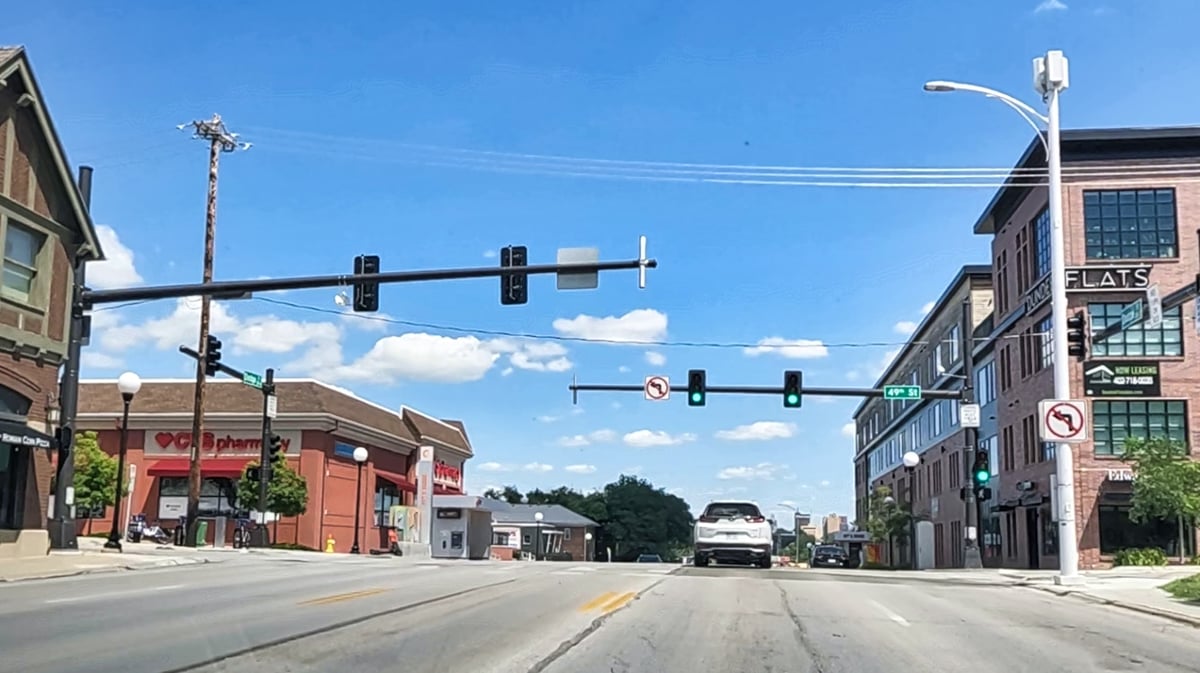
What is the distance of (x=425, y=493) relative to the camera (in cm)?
5834

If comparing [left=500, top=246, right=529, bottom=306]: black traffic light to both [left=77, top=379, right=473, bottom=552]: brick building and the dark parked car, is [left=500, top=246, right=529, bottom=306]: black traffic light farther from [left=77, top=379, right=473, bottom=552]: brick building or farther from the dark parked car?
the dark parked car

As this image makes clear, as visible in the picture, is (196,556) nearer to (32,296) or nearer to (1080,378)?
(32,296)

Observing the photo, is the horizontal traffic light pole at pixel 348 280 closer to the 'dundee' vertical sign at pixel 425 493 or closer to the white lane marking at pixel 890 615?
the white lane marking at pixel 890 615

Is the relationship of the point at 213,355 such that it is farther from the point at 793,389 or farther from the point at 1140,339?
the point at 1140,339

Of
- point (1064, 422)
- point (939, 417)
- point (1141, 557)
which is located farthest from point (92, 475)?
point (939, 417)

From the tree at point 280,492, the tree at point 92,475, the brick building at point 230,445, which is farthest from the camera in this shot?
the brick building at point 230,445

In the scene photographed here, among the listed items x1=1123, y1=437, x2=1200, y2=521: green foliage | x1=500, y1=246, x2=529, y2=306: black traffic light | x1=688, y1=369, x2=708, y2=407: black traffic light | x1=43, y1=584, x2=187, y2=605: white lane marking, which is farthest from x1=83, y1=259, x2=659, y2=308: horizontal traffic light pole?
x1=1123, y1=437, x2=1200, y2=521: green foliage

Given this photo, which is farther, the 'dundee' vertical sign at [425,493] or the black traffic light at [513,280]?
the 'dundee' vertical sign at [425,493]

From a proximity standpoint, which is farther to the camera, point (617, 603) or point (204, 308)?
point (204, 308)

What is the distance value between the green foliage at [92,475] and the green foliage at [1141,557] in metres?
35.4

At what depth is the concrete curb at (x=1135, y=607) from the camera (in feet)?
53.1

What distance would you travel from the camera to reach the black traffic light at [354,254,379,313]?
78.3 feet

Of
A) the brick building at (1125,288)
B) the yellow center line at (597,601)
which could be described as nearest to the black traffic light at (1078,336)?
the yellow center line at (597,601)

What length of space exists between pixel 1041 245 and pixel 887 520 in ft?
93.5
